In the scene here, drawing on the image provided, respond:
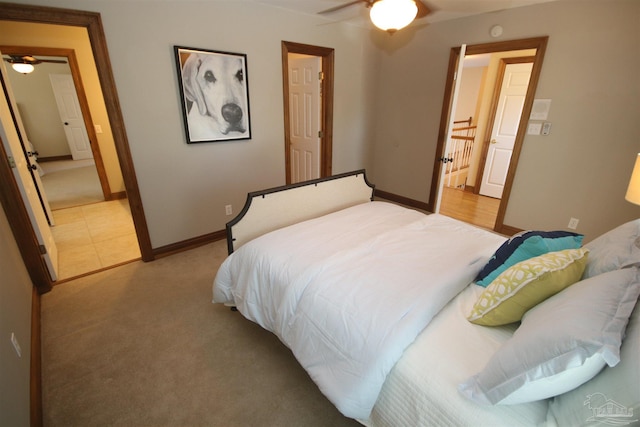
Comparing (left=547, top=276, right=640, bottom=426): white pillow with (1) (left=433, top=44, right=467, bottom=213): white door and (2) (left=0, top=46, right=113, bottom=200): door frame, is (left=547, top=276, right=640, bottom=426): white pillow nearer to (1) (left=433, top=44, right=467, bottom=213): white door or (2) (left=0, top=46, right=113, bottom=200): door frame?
(1) (left=433, top=44, right=467, bottom=213): white door

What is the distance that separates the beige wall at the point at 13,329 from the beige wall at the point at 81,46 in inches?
99.4

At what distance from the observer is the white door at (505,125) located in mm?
4137

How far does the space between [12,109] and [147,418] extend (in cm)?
381

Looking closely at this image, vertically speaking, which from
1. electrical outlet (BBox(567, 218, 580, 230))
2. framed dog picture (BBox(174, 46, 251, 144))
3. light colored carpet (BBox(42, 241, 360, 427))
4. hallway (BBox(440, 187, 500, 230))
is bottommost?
light colored carpet (BBox(42, 241, 360, 427))

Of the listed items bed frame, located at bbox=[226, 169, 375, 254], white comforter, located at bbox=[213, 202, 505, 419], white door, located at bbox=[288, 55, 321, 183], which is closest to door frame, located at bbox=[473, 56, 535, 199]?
white door, located at bbox=[288, 55, 321, 183]

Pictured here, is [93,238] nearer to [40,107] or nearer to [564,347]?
[564,347]

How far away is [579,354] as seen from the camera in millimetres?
722

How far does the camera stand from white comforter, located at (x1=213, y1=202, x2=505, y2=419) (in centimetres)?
110

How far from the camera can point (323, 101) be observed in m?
3.85

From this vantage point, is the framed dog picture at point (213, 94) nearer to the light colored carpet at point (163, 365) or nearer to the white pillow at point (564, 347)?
the light colored carpet at point (163, 365)

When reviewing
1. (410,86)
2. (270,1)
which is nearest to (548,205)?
(410,86)

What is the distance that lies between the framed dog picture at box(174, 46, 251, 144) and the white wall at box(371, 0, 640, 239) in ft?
8.01

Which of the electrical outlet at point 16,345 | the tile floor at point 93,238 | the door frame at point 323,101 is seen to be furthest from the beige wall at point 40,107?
the electrical outlet at point 16,345

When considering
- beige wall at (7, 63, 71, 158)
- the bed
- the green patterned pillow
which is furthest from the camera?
beige wall at (7, 63, 71, 158)
